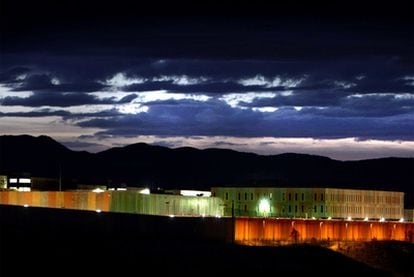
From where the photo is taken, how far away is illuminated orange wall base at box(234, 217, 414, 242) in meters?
78.2

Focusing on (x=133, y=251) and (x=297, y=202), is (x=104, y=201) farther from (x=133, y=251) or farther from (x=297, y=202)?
(x=297, y=202)

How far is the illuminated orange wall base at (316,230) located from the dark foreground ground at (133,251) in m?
4.41

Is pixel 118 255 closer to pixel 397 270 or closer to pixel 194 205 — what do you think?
pixel 397 270

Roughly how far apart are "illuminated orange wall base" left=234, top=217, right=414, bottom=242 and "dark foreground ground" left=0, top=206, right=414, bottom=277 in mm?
4414

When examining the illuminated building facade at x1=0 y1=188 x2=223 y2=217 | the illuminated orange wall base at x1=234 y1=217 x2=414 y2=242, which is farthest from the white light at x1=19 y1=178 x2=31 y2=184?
the illuminated orange wall base at x1=234 y1=217 x2=414 y2=242

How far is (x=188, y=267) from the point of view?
5184cm

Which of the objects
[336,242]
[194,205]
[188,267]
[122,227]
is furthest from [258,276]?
[194,205]

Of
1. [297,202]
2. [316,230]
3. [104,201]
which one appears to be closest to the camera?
[316,230]

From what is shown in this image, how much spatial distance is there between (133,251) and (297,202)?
2503 inches

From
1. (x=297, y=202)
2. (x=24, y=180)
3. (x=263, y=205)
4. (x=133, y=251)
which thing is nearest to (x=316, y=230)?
(x=297, y=202)

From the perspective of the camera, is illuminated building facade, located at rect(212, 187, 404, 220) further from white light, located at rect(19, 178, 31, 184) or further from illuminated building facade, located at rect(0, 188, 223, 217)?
illuminated building facade, located at rect(0, 188, 223, 217)

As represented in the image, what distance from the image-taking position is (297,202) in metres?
117

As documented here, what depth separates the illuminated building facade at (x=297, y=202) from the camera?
116 metres

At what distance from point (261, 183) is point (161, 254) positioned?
233 feet
